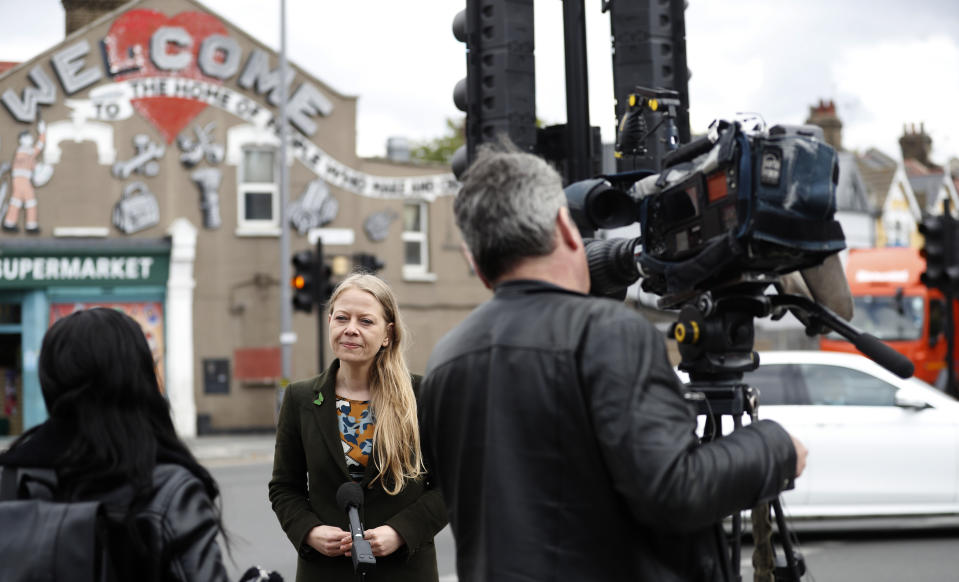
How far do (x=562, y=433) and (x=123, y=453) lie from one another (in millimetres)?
946

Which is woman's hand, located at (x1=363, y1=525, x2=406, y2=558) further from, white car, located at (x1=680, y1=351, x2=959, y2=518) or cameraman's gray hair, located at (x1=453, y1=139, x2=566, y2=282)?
white car, located at (x1=680, y1=351, x2=959, y2=518)

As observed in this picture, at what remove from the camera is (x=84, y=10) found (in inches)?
1069

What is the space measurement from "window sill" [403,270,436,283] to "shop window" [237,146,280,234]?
3148mm

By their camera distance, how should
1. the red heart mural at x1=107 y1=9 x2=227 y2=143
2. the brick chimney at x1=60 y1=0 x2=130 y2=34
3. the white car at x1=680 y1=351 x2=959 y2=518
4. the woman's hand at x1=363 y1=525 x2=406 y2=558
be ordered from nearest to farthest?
the woman's hand at x1=363 y1=525 x2=406 y2=558 → the white car at x1=680 y1=351 x2=959 y2=518 → the red heart mural at x1=107 y1=9 x2=227 y2=143 → the brick chimney at x1=60 y1=0 x2=130 y2=34

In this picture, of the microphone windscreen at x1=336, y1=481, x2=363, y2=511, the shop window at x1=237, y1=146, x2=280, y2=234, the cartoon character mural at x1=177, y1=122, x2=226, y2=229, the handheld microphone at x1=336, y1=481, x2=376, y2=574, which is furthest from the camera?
the shop window at x1=237, y1=146, x2=280, y2=234

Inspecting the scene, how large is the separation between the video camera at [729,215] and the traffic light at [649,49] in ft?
→ 6.54

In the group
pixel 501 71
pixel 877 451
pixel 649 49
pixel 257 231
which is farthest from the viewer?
pixel 257 231

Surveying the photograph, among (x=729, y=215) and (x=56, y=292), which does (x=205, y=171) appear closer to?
(x=56, y=292)

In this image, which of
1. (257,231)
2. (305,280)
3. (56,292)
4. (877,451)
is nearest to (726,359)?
(877,451)

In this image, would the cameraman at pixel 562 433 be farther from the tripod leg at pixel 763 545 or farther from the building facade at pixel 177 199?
the building facade at pixel 177 199

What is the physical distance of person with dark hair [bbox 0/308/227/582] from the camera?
98.3 inches

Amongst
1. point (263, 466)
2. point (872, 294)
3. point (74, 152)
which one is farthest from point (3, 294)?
point (872, 294)

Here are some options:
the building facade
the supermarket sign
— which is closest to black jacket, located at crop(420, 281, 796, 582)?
the building facade

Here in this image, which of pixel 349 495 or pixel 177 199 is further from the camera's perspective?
pixel 177 199
